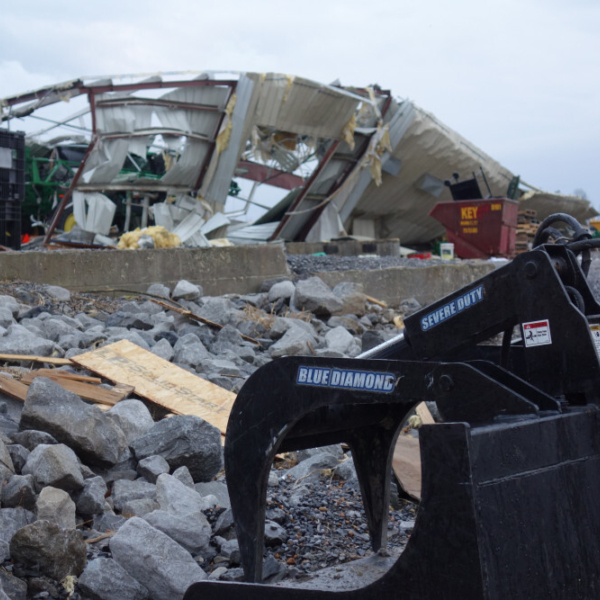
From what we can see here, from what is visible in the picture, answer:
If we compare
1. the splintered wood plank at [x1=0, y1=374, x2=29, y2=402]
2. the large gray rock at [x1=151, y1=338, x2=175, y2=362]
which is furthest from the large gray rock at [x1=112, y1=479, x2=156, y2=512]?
the large gray rock at [x1=151, y1=338, x2=175, y2=362]

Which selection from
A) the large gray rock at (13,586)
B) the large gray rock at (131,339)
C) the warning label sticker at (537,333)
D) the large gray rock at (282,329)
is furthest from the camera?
the large gray rock at (282,329)

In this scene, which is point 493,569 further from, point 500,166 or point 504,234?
point 500,166

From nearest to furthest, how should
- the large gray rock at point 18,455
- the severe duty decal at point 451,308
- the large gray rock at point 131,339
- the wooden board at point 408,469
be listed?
1. the severe duty decal at point 451,308
2. the large gray rock at point 18,455
3. the wooden board at point 408,469
4. the large gray rock at point 131,339

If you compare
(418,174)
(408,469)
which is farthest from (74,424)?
(418,174)

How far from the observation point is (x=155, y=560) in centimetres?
273

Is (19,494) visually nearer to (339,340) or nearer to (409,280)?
(339,340)

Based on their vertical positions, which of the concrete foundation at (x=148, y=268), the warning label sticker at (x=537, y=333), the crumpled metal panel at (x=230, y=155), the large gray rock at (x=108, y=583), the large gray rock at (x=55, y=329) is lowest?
the large gray rock at (x=108, y=583)

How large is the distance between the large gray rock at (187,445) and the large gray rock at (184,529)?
64 cm

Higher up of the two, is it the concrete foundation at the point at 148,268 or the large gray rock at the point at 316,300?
the concrete foundation at the point at 148,268

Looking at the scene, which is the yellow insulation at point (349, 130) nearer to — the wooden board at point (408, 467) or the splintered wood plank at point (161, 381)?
the splintered wood plank at point (161, 381)

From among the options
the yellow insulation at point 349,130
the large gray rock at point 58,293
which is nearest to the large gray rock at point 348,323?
the large gray rock at point 58,293

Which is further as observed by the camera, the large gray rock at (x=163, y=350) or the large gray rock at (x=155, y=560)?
the large gray rock at (x=163, y=350)

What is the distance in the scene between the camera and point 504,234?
16438 mm

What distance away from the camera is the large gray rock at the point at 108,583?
2623 millimetres
